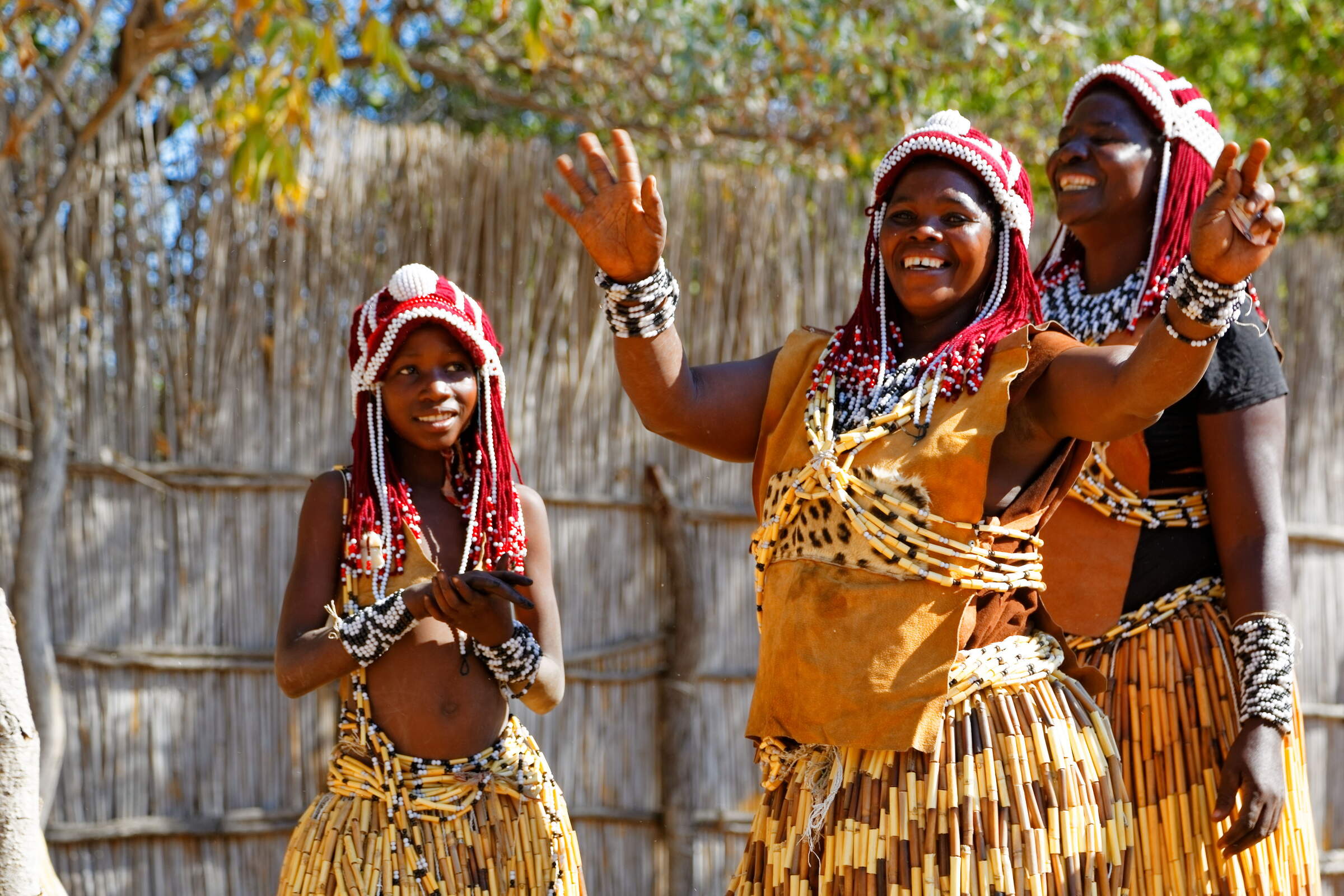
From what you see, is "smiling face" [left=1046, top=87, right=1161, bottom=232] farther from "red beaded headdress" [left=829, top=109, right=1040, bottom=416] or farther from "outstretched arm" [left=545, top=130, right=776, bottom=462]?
"outstretched arm" [left=545, top=130, right=776, bottom=462]

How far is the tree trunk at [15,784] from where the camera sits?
2480 mm

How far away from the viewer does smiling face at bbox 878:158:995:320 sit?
2654mm

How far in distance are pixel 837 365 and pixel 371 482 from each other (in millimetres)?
1273

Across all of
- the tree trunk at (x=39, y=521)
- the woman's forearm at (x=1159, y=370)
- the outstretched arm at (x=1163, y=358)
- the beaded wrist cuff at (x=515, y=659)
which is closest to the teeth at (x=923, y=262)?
the outstretched arm at (x=1163, y=358)

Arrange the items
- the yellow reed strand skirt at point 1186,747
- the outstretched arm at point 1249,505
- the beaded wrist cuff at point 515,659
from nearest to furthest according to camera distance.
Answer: the yellow reed strand skirt at point 1186,747 < the outstretched arm at point 1249,505 < the beaded wrist cuff at point 515,659

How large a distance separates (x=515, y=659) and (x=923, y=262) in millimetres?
1303

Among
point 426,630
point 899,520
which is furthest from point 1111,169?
point 426,630

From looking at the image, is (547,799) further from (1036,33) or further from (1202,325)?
(1036,33)

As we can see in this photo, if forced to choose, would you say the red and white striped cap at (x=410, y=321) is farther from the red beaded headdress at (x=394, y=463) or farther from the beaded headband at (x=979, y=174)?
the beaded headband at (x=979, y=174)

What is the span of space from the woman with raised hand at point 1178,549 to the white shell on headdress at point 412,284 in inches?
57.4

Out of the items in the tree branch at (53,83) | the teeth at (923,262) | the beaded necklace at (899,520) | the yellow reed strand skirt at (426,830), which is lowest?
the yellow reed strand skirt at (426,830)

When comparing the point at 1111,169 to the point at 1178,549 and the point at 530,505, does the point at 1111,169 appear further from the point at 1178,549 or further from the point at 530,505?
the point at 530,505

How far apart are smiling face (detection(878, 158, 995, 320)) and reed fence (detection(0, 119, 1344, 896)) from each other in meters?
3.35

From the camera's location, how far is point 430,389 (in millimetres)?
3514
